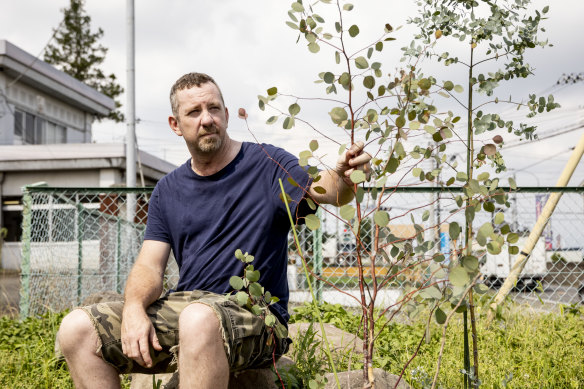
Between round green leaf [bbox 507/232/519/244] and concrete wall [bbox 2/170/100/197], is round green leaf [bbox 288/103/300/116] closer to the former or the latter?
round green leaf [bbox 507/232/519/244]

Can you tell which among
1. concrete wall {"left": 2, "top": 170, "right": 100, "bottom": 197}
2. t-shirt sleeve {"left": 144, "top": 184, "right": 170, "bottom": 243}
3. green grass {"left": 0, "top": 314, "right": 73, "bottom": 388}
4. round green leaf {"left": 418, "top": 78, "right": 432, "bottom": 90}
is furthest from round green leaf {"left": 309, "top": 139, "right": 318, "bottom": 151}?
concrete wall {"left": 2, "top": 170, "right": 100, "bottom": 197}

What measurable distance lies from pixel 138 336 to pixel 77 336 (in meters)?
0.24

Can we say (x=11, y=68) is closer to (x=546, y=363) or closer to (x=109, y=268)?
(x=109, y=268)

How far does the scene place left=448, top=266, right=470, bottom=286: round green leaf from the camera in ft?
4.39

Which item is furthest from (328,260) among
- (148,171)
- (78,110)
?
(78,110)

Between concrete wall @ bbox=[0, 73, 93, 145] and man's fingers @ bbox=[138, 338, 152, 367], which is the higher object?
concrete wall @ bbox=[0, 73, 93, 145]

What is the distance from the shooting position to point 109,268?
20.7 ft

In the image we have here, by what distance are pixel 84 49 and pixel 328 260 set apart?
101 feet

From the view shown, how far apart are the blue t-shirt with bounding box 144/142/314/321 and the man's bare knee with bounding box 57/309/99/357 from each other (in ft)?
1.49

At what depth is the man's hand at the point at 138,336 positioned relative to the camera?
2072 mm

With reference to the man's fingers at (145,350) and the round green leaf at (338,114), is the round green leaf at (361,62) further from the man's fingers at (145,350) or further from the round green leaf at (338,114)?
the man's fingers at (145,350)

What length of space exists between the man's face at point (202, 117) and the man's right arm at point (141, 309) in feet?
1.87

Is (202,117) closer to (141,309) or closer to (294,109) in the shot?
(141,309)

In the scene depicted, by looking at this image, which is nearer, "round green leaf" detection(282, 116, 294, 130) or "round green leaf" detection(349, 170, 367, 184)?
"round green leaf" detection(349, 170, 367, 184)
